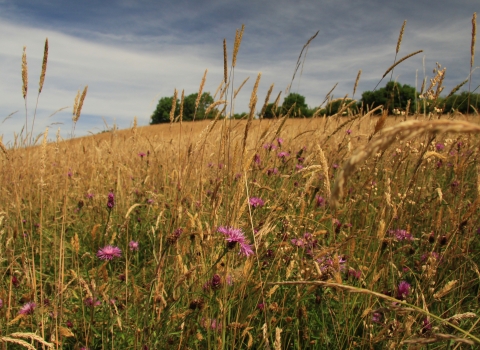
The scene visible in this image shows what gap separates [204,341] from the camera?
132 centimetres

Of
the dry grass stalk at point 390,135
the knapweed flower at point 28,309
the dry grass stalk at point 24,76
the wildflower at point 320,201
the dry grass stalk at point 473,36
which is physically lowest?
the knapweed flower at point 28,309

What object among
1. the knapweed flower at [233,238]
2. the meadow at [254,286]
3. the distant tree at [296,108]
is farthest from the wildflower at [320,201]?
the knapweed flower at [233,238]

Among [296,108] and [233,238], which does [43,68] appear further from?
[296,108]

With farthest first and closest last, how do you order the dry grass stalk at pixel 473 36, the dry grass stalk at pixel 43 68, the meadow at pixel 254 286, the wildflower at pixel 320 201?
the wildflower at pixel 320 201, the dry grass stalk at pixel 473 36, the dry grass stalk at pixel 43 68, the meadow at pixel 254 286

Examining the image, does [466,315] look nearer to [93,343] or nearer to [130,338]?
[130,338]

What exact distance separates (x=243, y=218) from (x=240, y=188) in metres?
0.76

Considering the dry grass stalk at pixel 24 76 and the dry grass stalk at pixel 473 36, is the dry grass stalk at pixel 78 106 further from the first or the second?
the dry grass stalk at pixel 473 36

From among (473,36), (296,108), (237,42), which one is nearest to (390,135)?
(237,42)

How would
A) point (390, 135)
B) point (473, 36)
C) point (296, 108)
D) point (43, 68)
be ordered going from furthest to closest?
1. point (296, 108)
2. point (473, 36)
3. point (43, 68)
4. point (390, 135)

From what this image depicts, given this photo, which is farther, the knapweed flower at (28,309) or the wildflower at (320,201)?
the wildflower at (320,201)

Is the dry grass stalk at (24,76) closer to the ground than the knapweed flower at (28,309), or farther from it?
farther from it

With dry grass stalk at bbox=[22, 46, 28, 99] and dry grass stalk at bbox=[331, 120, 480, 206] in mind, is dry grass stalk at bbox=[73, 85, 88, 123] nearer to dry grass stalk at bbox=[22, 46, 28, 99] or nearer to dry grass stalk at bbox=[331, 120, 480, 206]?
dry grass stalk at bbox=[22, 46, 28, 99]

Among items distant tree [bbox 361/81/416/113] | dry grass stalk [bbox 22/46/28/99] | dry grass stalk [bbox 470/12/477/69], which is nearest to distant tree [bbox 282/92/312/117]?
distant tree [bbox 361/81/416/113]

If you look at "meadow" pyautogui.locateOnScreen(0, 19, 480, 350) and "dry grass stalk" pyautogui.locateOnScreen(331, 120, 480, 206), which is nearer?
"dry grass stalk" pyautogui.locateOnScreen(331, 120, 480, 206)
